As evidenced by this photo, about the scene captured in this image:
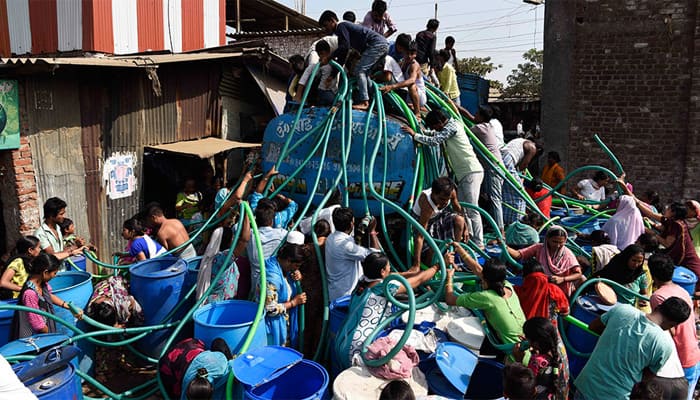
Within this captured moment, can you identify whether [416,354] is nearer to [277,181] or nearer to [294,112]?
Answer: [277,181]

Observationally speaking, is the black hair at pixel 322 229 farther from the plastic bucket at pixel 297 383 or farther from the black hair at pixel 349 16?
the black hair at pixel 349 16

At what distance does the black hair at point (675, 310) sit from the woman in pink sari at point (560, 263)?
0.92 metres

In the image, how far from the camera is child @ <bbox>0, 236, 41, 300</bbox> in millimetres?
4500

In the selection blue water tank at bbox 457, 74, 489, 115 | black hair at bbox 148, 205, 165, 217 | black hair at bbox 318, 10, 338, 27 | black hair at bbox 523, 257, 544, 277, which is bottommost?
black hair at bbox 523, 257, 544, 277

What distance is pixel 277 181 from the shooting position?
6.23 metres

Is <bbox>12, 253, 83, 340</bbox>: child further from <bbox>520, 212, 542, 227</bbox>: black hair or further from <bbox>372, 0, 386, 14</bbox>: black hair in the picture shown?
<bbox>372, 0, 386, 14</bbox>: black hair

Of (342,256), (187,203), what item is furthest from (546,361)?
(187,203)

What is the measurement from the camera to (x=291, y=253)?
430 centimetres

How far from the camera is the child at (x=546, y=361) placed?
10.6 ft

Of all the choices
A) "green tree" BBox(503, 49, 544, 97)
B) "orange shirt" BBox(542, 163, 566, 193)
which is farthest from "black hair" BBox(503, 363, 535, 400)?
"green tree" BBox(503, 49, 544, 97)

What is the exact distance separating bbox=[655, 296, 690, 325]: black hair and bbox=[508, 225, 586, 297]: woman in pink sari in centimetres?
92

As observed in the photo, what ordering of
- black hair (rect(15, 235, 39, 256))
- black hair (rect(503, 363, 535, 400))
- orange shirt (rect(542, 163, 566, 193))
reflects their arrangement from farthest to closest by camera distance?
orange shirt (rect(542, 163, 566, 193)) → black hair (rect(15, 235, 39, 256)) → black hair (rect(503, 363, 535, 400))

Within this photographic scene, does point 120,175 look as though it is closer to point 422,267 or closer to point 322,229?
point 322,229

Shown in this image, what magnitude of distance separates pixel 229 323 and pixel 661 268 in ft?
10.9
